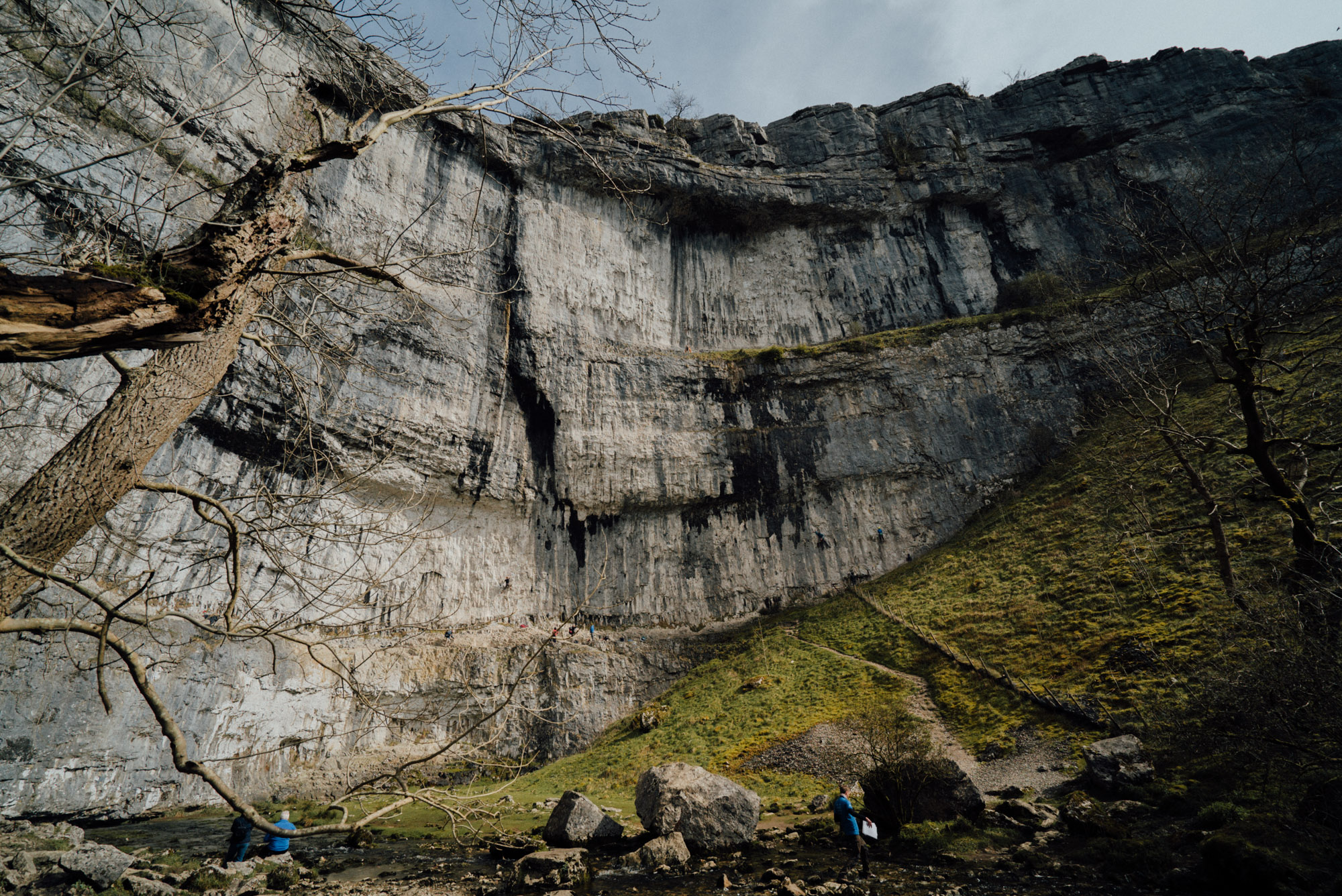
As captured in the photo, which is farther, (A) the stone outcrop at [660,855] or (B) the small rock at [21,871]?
(A) the stone outcrop at [660,855]

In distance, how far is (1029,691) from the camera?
607 inches

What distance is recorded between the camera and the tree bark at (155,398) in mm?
2883

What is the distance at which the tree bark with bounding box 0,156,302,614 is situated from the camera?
113 inches

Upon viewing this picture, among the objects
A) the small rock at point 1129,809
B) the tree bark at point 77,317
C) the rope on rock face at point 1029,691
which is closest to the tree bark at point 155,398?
the tree bark at point 77,317

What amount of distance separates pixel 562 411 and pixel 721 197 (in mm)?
15910

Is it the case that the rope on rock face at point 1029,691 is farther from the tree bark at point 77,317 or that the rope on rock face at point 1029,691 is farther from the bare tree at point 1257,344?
the tree bark at point 77,317

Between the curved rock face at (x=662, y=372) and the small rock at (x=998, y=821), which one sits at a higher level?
the curved rock face at (x=662, y=372)

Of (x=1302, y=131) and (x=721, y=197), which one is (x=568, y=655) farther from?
(x=1302, y=131)

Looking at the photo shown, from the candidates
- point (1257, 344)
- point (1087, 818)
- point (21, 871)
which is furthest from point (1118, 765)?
point (21, 871)

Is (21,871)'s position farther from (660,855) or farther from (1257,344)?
(1257,344)

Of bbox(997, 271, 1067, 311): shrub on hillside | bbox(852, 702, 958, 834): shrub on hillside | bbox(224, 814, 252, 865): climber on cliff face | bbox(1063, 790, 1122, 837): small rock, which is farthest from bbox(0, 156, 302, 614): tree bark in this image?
bbox(997, 271, 1067, 311): shrub on hillside

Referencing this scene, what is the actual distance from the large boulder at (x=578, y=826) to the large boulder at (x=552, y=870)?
1.44 m

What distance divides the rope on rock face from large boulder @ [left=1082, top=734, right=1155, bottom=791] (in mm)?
1400

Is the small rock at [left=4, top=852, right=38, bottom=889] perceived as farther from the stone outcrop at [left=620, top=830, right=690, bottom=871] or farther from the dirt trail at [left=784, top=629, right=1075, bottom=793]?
the dirt trail at [left=784, top=629, right=1075, bottom=793]
